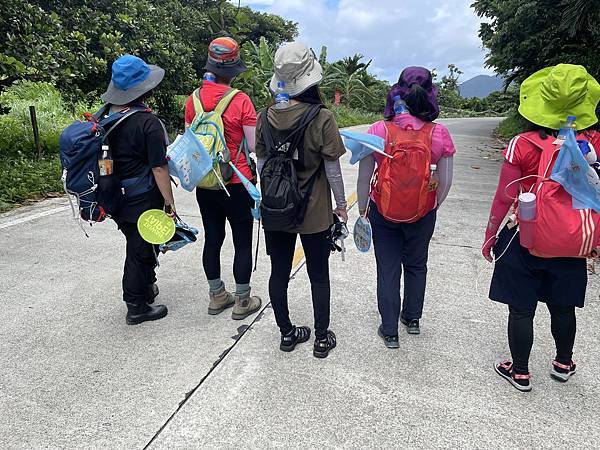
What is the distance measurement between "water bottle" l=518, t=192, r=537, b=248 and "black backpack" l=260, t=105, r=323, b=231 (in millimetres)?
1149

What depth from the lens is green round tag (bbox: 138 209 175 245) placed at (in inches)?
125

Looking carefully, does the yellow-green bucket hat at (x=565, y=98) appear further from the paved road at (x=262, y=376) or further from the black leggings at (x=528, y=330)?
the paved road at (x=262, y=376)

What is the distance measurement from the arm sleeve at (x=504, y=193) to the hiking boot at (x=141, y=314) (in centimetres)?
243

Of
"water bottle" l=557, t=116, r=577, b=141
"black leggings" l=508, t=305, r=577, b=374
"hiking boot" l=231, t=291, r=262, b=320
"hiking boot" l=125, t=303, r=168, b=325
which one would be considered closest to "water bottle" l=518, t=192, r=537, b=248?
"water bottle" l=557, t=116, r=577, b=141

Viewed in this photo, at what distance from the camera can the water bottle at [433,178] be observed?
2.82 meters

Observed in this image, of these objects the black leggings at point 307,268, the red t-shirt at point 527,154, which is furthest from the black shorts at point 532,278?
the black leggings at point 307,268

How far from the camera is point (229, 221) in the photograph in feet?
11.1

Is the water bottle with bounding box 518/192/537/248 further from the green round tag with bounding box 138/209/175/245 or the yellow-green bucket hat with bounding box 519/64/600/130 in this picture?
the green round tag with bounding box 138/209/175/245

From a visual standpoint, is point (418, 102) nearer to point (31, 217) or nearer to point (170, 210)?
point (170, 210)

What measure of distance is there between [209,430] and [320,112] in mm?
1805

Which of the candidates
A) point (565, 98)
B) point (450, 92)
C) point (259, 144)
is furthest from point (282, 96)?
point (450, 92)

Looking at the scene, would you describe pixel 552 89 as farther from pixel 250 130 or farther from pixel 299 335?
pixel 299 335

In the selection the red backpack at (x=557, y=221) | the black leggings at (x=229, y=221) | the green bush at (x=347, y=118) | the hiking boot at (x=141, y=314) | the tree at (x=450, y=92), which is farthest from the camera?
the tree at (x=450, y=92)

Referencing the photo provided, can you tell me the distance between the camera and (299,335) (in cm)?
321
